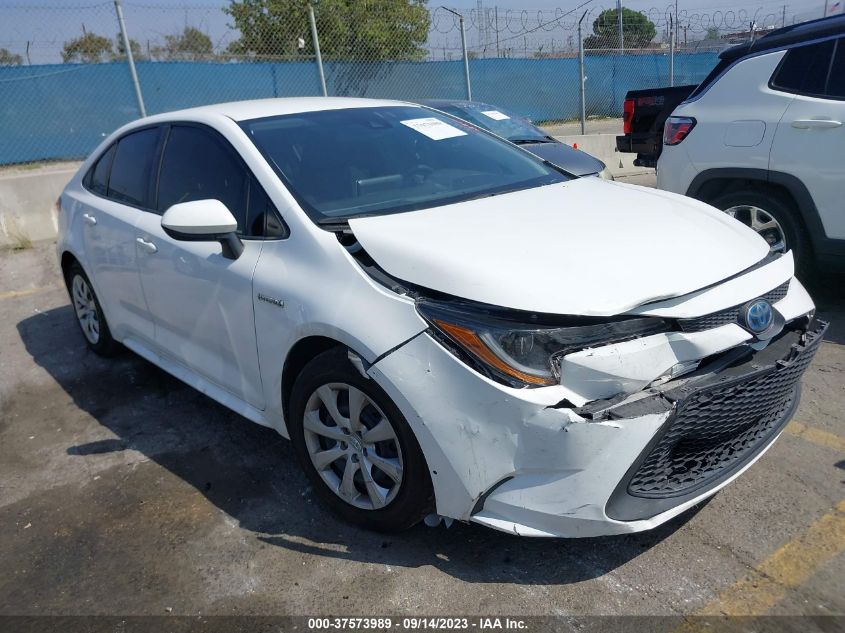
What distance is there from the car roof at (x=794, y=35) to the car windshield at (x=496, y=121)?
286cm

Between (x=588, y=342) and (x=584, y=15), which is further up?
(x=584, y=15)

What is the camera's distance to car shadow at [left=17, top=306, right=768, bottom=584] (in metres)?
2.73

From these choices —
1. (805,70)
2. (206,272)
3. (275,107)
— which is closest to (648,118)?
(805,70)

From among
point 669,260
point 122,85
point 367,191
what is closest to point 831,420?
point 669,260

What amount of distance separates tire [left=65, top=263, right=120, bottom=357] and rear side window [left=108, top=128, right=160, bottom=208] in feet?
2.50

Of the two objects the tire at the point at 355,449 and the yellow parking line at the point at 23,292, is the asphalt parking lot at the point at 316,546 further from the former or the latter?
the yellow parking line at the point at 23,292

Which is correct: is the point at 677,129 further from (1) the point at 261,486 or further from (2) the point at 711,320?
(1) the point at 261,486

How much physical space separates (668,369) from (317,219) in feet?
4.81

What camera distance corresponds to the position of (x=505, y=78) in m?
16.3

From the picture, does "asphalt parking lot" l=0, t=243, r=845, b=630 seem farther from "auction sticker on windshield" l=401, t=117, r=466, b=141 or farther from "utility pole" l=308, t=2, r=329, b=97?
"utility pole" l=308, t=2, r=329, b=97

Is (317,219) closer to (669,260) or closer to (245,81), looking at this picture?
(669,260)

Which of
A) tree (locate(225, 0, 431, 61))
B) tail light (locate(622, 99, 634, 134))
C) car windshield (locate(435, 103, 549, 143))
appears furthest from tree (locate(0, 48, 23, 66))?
tail light (locate(622, 99, 634, 134))

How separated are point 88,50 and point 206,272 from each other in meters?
9.00

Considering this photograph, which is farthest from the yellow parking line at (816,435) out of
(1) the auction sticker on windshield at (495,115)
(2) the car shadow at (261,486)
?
(1) the auction sticker on windshield at (495,115)
